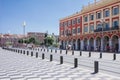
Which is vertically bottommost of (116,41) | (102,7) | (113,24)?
(116,41)

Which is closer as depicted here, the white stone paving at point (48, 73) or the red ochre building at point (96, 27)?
the white stone paving at point (48, 73)

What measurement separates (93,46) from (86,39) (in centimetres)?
389

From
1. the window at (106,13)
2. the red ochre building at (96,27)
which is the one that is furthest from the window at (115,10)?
the window at (106,13)

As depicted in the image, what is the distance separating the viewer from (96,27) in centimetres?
5412

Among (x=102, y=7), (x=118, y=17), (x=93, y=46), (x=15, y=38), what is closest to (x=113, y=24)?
(x=118, y=17)

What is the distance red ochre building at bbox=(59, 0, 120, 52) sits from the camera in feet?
158

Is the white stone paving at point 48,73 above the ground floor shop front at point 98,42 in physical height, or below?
below

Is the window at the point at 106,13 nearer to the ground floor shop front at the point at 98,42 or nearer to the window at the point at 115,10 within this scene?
the window at the point at 115,10

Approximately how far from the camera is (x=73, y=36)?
6569 centimetres

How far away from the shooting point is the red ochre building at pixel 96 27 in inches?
1898

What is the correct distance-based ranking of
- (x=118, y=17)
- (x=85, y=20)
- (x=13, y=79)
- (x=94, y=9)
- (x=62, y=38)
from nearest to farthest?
(x=13, y=79), (x=118, y=17), (x=94, y=9), (x=85, y=20), (x=62, y=38)

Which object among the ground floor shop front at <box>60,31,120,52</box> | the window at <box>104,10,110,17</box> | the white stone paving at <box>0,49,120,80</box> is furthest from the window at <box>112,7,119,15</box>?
the white stone paving at <box>0,49,120,80</box>

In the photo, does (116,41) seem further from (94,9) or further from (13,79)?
(13,79)

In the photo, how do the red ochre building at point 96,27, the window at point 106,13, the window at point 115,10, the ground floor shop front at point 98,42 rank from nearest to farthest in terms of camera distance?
the window at point 115,10, the red ochre building at point 96,27, the ground floor shop front at point 98,42, the window at point 106,13
